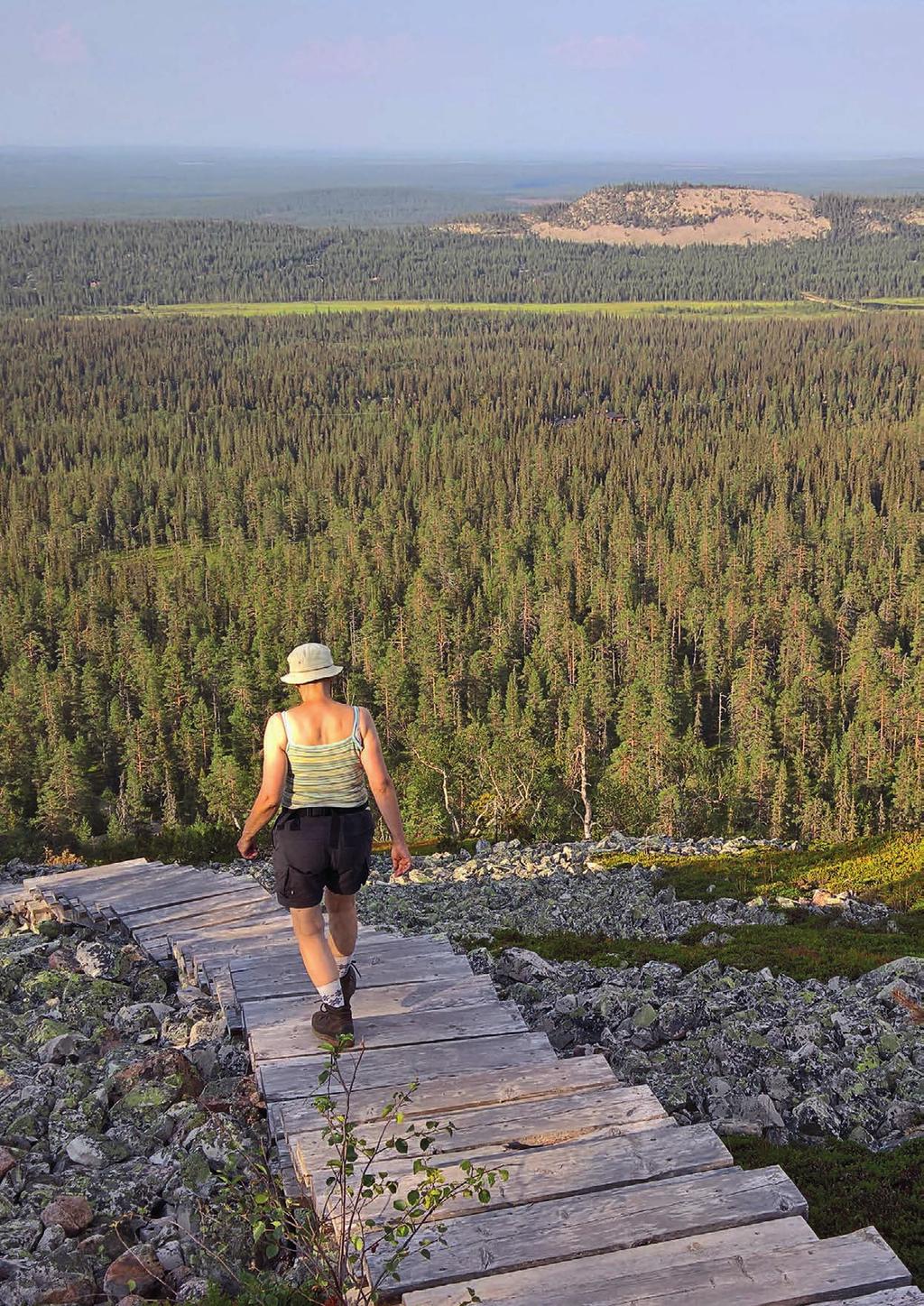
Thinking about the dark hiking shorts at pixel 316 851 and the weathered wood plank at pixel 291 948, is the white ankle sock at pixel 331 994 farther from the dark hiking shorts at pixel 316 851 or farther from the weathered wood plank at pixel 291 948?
the weathered wood plank at pixel 291 948

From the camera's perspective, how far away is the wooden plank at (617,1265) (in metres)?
6.96

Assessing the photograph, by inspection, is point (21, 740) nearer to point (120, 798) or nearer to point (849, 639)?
point (120, 798)

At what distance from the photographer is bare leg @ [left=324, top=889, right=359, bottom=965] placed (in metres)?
10.9

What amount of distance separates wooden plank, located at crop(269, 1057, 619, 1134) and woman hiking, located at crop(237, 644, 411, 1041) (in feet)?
3.85

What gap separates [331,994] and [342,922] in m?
0.66

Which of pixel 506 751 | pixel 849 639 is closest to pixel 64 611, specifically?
pixel 506 751

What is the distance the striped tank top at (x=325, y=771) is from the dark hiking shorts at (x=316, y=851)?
3.6 inches

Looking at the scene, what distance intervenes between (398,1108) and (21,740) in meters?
86.0

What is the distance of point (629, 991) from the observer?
14562 mm

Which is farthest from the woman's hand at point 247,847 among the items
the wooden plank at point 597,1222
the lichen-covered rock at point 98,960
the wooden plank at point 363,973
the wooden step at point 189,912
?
the wooden step at point 189,912

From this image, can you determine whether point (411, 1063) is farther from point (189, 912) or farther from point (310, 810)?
point (189, 912)

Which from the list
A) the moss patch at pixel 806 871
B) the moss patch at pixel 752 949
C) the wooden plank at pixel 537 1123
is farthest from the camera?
the moss patch at pixel 806 871

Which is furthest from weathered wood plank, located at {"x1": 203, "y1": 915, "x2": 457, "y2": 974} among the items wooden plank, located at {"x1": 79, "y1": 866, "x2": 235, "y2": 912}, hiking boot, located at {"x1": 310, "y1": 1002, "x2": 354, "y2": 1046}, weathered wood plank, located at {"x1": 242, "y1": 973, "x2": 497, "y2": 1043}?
wooden plank, located at {"x1": 79, "y1": 866, "x2": 235, "y2": 912}

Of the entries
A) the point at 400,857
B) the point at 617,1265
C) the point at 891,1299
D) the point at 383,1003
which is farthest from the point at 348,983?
the point at 891,1299
